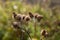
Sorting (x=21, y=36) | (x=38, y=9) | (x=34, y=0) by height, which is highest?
(x=21, y=36)

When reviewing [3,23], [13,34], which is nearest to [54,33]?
[13,34]

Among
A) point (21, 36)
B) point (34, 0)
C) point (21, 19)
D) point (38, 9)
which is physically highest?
point (21, 19)

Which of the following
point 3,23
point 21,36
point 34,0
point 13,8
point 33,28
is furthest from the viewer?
point 34,0

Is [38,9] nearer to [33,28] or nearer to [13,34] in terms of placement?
[33,28]

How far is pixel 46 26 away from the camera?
9.91ft

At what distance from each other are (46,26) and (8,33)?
619 mm

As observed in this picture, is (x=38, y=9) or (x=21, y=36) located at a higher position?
(x=21, y=36)

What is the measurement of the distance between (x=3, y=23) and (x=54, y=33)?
2.32ft

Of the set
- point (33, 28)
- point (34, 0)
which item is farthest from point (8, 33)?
point (34, 0)

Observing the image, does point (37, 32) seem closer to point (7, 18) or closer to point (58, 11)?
point (7, 18)

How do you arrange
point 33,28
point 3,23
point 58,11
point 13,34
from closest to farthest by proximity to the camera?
point 13,34
point 33,28
point 3,23
point 58,11

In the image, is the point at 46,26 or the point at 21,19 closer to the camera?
the point at 21,19

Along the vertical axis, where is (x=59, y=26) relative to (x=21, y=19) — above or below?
below

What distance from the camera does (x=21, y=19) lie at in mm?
2117
